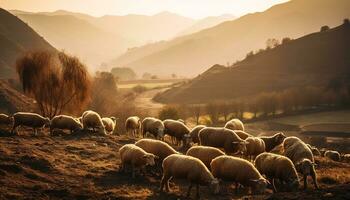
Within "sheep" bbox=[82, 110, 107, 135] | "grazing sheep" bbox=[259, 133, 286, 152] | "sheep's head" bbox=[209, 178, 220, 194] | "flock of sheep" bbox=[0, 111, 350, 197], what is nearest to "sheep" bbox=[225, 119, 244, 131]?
"flock of sheep" bbox=[0, 111, 350, 197]

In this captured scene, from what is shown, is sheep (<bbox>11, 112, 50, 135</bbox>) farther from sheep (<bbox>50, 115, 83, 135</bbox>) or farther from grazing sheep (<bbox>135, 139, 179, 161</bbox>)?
grazing sheep (<bbox>135, 139, 179, 161</bbox>)

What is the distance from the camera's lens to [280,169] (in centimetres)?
1823

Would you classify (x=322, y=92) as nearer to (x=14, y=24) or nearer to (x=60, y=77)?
(x=60, y=77)

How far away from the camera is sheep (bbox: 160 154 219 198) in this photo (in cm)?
1678

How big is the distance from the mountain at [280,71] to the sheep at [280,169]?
A: 10351cm

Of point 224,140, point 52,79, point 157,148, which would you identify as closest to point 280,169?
point 224,140

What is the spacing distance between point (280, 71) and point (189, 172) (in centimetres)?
12625

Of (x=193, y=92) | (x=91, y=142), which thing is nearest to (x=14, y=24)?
(x=193, y=92)

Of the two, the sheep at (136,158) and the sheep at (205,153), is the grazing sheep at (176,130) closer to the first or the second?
the sheep at (205,153)

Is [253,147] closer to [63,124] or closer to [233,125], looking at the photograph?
[233,125]

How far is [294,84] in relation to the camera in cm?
12481

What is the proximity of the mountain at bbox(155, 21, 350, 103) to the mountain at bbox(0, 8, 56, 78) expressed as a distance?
44.1 m

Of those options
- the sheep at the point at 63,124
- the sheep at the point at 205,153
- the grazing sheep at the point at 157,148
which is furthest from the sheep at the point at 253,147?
the sheep at the point at 63,124

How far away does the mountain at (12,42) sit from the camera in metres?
111
